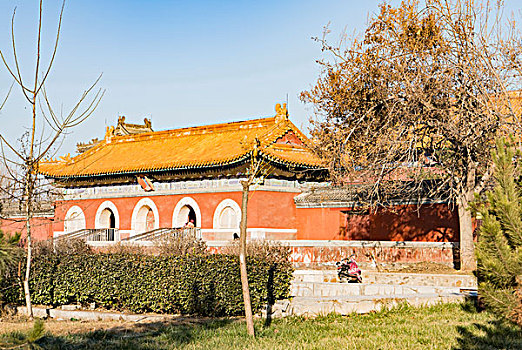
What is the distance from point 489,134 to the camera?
15.2m

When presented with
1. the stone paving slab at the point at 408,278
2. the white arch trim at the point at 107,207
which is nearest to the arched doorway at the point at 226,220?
the white arch trim at the point at 107,207

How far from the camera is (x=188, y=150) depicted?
25828 mm

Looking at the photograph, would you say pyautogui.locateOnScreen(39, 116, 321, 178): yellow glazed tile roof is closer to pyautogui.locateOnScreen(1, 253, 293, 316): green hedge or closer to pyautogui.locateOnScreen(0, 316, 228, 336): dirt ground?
pyautogui.locateOnScreen(1, 253, 293, 316): green hedge

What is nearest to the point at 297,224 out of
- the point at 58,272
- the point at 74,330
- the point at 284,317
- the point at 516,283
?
the point at 58,272

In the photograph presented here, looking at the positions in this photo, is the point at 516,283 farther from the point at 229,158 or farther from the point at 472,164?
the point at 229,158

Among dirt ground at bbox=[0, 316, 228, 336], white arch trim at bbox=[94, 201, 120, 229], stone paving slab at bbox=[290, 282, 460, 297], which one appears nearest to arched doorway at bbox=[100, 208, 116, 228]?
white arch trim at bbox=[94, 201, 120, 229]

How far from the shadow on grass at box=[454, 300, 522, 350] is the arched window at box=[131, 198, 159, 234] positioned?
19371 mm

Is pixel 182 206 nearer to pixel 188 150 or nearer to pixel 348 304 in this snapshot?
pixel 188 150

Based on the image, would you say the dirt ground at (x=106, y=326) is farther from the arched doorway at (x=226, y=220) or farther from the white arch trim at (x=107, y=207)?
the white arch trim at (x=107, y=207)

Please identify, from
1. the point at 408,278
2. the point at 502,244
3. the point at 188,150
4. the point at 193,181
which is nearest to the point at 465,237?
the point at 408,278

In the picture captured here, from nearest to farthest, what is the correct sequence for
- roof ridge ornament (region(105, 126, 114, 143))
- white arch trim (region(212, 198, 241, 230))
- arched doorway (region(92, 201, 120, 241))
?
1. white arch trim (region(212, 198, 241, 230))
2. arched doorway (region(92, 201, 120, 241))
3. roof ridge ornament (region(105, 126, 114, 143))

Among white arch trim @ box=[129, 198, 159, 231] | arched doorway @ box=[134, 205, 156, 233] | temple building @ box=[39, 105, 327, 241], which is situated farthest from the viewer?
arched doorway @ box=[134, 205, 156, 233]

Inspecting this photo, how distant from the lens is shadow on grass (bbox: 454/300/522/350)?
7391mm

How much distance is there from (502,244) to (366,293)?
7.35 meters
